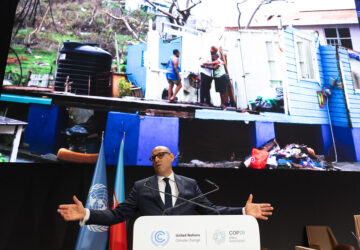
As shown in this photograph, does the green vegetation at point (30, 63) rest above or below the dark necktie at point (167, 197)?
above

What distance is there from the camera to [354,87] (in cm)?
319

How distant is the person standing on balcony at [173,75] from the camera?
2787 millimetres

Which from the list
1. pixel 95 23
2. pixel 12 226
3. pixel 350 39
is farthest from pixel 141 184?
pixel 350 39

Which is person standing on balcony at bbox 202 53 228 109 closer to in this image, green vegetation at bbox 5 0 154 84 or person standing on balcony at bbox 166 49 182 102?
person standing on balcony at bbox 166 49 182 102

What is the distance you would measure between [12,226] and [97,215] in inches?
51.3

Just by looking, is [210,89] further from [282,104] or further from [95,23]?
[95,23]

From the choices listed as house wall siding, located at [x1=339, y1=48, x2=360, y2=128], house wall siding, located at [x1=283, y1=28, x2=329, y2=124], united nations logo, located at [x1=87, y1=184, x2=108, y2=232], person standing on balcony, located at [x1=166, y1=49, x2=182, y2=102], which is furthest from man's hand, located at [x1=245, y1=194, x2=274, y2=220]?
house wall siding, located at [x1=339, y1=48, x2=360, y2=128]

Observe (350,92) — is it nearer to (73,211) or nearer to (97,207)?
(97,207)

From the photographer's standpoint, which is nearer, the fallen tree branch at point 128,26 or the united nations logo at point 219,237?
the united nations logo at point 219,237

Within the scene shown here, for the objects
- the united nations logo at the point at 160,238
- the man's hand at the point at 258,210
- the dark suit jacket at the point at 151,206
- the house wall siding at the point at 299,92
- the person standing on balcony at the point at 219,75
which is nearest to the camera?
the united nations logo at the point at 160,238

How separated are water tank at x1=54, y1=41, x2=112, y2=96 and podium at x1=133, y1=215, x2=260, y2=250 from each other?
68.2 inches

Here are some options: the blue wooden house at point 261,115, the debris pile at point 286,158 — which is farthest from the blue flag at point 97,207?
the debris pile at point 286,158

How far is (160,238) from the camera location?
120cm

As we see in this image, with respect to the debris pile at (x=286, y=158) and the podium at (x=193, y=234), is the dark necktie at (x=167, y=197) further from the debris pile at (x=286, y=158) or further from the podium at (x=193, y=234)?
the debris pile at (x=286, y=158)
